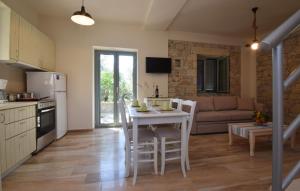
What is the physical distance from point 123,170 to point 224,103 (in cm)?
400

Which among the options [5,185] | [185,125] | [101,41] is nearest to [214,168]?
[185,125]

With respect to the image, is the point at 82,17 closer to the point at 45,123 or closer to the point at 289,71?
the point at 45,123

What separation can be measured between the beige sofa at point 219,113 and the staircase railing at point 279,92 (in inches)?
163

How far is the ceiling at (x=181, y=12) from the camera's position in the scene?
3.88m

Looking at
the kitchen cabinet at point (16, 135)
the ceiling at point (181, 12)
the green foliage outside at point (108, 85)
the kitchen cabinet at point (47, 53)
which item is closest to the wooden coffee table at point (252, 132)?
the ceiling at point (181, 12)

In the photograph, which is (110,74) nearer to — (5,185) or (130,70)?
(130,70)

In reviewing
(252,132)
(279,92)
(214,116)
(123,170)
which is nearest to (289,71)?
(214,116)

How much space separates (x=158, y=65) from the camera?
17.7ft

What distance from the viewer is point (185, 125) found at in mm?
2516

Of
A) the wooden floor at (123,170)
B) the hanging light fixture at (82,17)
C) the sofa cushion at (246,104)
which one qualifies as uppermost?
the hanging light fixture at (82,17)

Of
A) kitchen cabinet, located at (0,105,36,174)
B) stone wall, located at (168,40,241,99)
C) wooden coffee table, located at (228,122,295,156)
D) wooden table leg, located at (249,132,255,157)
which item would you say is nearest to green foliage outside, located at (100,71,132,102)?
stone wall, located at (168,40,241,99)

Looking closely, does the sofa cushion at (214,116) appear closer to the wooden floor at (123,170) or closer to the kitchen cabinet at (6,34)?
the wooden floor at (123,170)

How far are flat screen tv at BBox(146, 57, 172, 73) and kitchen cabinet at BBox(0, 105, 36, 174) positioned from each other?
3170mm

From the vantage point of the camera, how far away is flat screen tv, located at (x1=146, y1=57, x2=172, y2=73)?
17.6 feet
